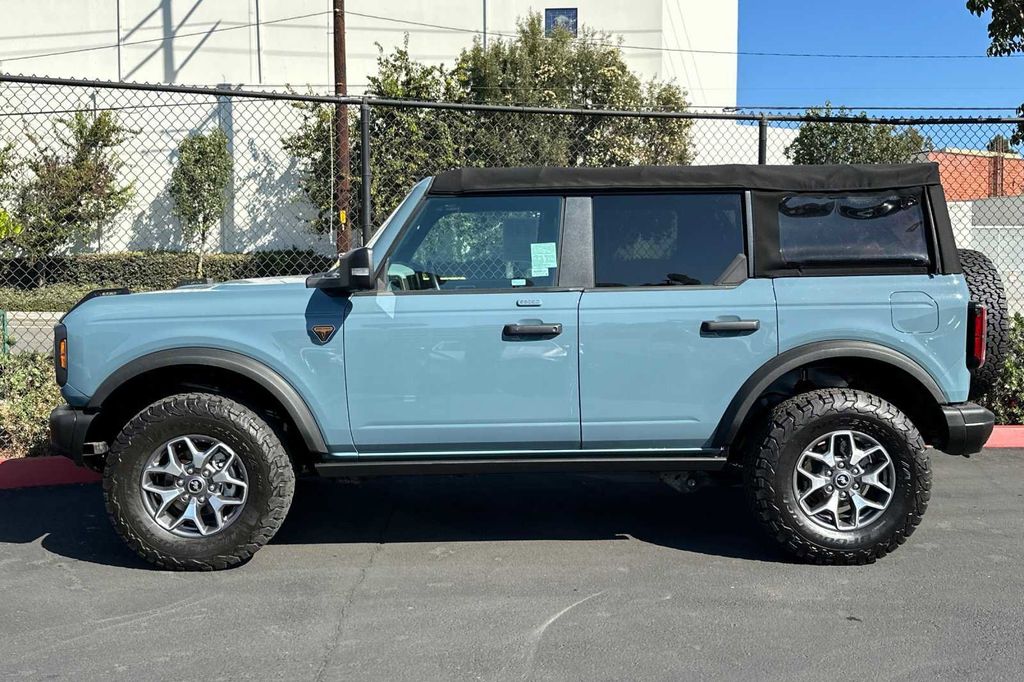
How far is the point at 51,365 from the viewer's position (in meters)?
6.87

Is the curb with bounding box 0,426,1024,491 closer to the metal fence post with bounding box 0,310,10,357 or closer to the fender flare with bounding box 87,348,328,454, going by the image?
the metal fence post with bounding box 0,310,10,357

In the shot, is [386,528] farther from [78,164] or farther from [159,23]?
[159,23]

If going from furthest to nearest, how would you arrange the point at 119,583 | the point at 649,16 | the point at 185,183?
1. the point at 649,16
2. the point at 185,183
3. the point at 119,583

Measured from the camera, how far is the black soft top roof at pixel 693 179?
4406 millimetres

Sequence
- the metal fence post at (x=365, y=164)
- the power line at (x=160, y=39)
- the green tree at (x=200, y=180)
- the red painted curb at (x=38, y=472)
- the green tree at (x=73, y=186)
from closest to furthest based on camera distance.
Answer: the red painted curb at (x=38, y=472), the metal fence post at (x=365, y=164), the green tree at (x=73, y=186), the green tree at (x=200, y=180), the power line at (x=160, y=39)

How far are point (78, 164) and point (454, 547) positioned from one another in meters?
19.4

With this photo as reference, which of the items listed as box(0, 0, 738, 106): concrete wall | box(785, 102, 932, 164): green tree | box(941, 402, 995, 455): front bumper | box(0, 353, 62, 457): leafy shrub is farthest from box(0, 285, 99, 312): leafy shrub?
box(0, 0, 738, 106): concrete wall

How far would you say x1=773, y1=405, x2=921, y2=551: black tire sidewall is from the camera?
422 centimetres

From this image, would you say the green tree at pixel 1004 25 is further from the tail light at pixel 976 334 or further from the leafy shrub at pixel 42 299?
the leafy shrub at pixel 42 299

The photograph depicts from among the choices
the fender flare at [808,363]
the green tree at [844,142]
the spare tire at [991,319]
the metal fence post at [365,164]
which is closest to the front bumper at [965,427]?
the fender flare at [808,363]

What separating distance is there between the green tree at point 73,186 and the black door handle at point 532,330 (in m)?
12.3

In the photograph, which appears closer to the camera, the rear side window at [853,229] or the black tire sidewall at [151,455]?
the black tire sidewall at [151,455]

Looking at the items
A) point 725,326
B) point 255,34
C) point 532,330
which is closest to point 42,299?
point 532,330

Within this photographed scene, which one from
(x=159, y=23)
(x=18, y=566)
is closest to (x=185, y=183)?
(x=159, y=23)
